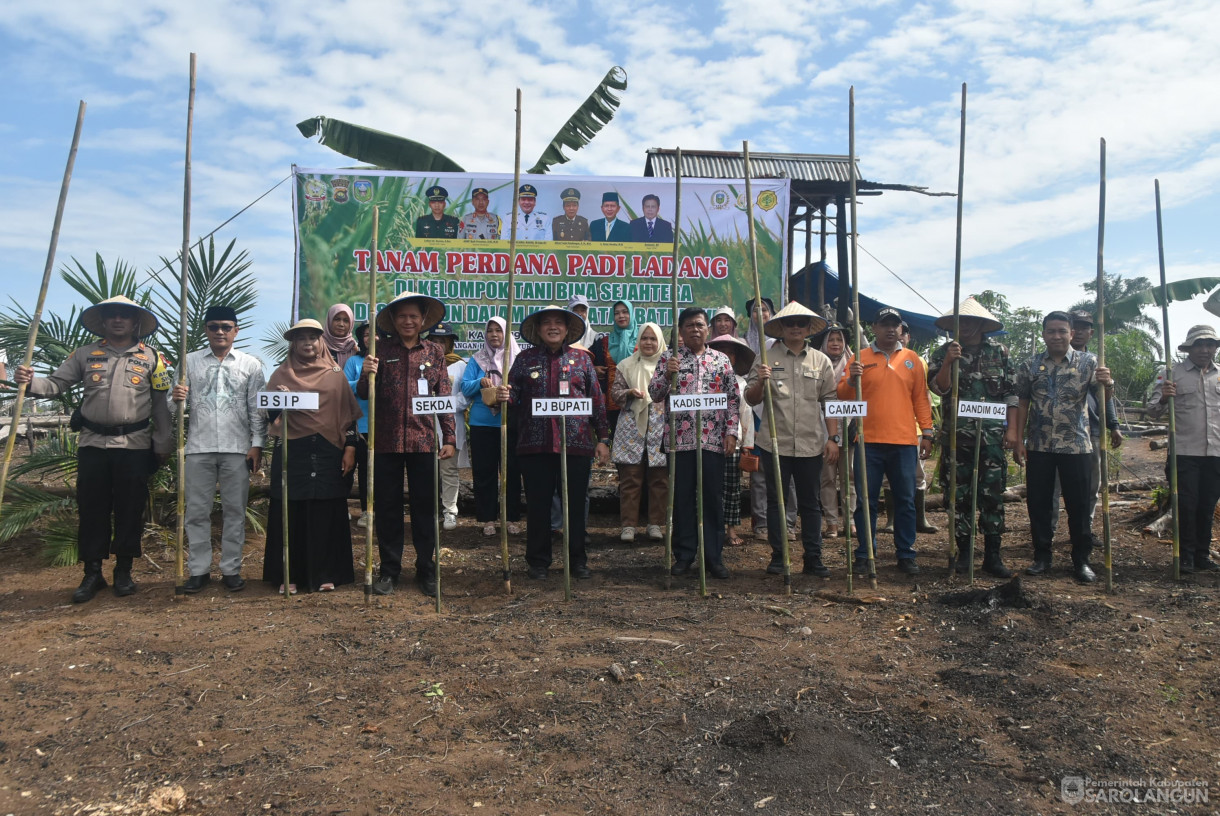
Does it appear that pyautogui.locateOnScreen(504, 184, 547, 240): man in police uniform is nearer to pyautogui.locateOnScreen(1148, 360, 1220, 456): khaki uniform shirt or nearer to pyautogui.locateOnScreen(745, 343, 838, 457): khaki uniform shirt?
pyautogui.locateOnScreen(745, 343, 838, 457): khaki uniform shirt

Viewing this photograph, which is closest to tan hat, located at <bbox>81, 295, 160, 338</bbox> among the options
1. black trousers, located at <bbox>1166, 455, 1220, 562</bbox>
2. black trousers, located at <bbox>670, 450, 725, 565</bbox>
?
black trousers, located at <bbox>670, 450, 725, 565</bbox>

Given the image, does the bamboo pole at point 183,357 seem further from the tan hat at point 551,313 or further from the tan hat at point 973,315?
the tan hat at point 973,315

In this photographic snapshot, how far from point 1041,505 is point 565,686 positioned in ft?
13.3

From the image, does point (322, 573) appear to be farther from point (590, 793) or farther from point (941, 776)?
point (941, 776)

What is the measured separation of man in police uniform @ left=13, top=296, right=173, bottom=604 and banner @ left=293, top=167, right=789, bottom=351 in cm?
325

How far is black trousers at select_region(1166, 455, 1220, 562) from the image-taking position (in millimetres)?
6121

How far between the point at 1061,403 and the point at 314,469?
5.25m

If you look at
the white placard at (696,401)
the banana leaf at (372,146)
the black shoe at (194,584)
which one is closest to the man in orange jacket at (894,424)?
the white placard at (696,401)

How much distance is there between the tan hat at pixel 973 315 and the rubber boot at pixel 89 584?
6200mm

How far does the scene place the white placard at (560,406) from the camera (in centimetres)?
511

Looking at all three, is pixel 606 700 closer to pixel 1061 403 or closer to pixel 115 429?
pixel 115 429

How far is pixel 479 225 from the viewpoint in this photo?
8.78m

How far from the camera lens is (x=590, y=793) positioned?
294cm

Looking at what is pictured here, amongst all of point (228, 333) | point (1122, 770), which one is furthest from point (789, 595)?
point (228, 333)
